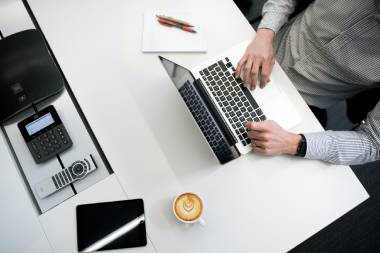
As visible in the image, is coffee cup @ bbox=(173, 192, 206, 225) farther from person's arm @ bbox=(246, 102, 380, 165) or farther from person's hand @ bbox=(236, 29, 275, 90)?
person's hand @ bbox=(236, 29, 275, 90)

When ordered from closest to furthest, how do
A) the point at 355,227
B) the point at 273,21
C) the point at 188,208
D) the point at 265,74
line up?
the point at 188,208
the point at 265,74
the point at 273,21
the point at 355,227

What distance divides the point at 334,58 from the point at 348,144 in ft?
0.90

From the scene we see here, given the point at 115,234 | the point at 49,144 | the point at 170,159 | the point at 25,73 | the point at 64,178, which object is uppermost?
the point at 25,73

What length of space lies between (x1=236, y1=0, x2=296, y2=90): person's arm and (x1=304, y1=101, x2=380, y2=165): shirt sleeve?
0.22 metres

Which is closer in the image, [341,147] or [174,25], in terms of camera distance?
[341,147]

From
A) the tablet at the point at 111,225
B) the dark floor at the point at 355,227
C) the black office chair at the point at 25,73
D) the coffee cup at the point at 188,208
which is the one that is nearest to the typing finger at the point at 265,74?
the coffee cup at the point at 188,208

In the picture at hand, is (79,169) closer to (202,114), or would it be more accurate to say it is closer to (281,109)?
(202,114)

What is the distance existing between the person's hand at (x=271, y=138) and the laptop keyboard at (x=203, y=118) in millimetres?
87

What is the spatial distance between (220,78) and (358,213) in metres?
1.18

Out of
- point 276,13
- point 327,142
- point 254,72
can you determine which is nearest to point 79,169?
point 254,72

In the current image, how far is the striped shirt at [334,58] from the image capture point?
0.93 metres

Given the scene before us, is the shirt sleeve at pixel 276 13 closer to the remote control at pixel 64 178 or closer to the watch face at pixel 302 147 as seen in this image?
the watch face at pixel 302 147

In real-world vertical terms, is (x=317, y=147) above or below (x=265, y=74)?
below

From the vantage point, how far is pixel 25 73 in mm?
979
